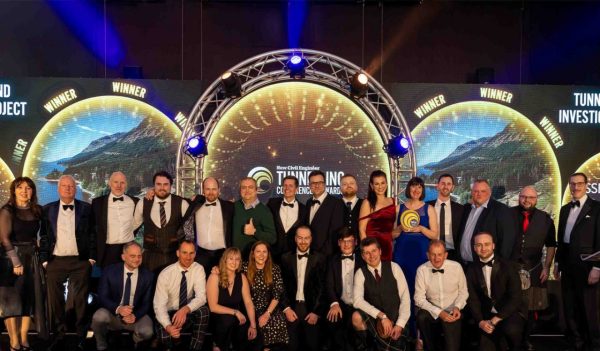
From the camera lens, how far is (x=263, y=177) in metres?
7.35

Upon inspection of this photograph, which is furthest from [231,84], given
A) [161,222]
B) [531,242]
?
[531,242]

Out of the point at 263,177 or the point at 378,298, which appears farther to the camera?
the point at 263,177

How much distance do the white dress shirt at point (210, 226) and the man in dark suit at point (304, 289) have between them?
1.80 ft

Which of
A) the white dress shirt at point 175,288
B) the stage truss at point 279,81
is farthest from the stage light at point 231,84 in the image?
the white dress shirt at point 175,288

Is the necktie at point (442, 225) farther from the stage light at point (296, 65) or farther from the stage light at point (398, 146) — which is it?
the stage light at point (296, 65)

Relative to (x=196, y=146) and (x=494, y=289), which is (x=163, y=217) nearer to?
(x=196, y=146)

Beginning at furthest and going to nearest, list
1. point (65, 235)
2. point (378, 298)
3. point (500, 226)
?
point (500, 226), point (65, 235), point (378, 298)

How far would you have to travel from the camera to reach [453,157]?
7.43 metres

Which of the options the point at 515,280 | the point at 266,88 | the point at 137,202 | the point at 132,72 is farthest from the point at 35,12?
the point at 515,280

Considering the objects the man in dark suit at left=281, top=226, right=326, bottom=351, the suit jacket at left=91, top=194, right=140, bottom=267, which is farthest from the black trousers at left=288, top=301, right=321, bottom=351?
the suit jacket at left=91, top=194, right=140, bottom=267

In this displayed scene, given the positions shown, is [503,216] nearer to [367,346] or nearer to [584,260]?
[584,260]

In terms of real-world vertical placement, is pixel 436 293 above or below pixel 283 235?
below

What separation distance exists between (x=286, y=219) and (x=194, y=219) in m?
0.74

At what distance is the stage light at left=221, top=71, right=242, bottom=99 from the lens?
6914mm
